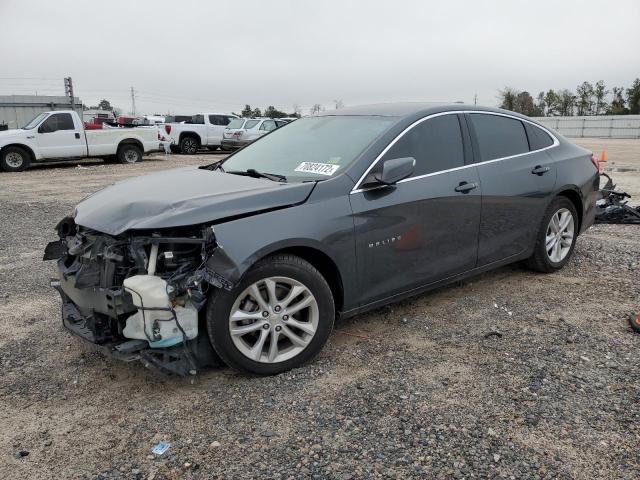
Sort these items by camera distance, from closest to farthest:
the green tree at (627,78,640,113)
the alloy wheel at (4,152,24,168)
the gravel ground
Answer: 1. the gravel ground
2. the alloy wheel at (4,152,24,168)
3. the green tree at (627,78,640,113)

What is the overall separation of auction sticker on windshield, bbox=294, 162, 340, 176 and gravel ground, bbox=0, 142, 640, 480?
3.92 feet

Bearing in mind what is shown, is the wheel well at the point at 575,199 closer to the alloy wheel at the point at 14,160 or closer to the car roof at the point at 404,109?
the car roof at the point at 404,109

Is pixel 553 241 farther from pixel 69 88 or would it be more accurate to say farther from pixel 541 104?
pixel 541 104

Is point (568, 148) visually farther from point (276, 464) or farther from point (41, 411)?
point (41, 411)

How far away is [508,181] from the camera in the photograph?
463cm

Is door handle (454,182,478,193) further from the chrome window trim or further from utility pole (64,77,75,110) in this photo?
utility pole (64,77,75,110)

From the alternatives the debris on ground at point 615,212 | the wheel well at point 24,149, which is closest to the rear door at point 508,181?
the debris on ground at point 615,212

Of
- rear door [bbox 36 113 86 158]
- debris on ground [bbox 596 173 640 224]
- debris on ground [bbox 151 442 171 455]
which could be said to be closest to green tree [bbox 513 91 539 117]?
rear door [bbox 36 113 86 158]

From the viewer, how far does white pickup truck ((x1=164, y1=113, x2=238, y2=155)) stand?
22500mm

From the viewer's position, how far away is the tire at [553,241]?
16.7 feet

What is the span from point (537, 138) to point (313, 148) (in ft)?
7.52

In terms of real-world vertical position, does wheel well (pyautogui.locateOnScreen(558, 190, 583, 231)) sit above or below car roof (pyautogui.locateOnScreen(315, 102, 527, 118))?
below

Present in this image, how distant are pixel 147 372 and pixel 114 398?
330mm

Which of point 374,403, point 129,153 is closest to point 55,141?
point 129,153
